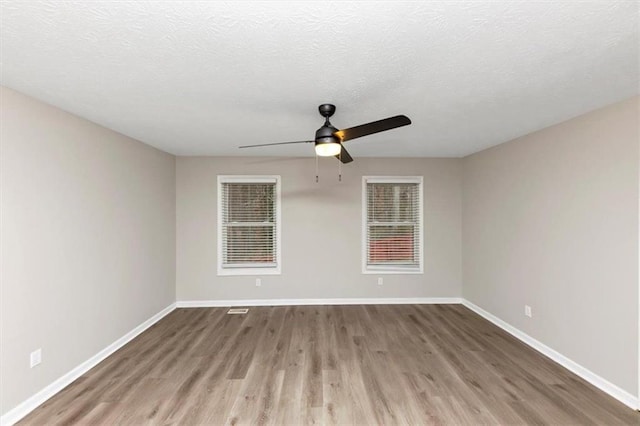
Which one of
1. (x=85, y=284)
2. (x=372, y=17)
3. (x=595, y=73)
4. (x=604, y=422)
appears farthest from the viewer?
(x=85, y=284)

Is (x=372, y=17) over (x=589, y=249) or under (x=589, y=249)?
over

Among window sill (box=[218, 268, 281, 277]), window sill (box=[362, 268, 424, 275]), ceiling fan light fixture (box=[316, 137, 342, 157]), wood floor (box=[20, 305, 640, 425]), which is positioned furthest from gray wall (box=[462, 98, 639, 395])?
window sill (box=[218, 268, 281, 277])

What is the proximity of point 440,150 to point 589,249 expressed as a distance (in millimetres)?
2249

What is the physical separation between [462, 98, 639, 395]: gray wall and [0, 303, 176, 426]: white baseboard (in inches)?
191

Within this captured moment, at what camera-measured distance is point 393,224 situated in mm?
5074

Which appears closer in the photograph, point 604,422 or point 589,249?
point 604,422

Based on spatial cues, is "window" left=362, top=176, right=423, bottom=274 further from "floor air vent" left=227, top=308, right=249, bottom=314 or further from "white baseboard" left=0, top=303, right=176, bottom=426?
"white baseboard" left=0, top=303, right=176, bottom=426

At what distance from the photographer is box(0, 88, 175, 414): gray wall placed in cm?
217

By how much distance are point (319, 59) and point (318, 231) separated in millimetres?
3423

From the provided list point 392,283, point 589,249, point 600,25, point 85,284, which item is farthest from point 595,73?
point 85,284

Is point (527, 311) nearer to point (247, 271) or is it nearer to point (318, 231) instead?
point (318, 231)

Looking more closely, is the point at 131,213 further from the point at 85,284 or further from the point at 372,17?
the point at 372,17

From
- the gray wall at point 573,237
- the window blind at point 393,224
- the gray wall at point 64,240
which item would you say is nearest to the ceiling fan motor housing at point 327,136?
the gray wall at point 64,240

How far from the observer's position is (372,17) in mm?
1361
